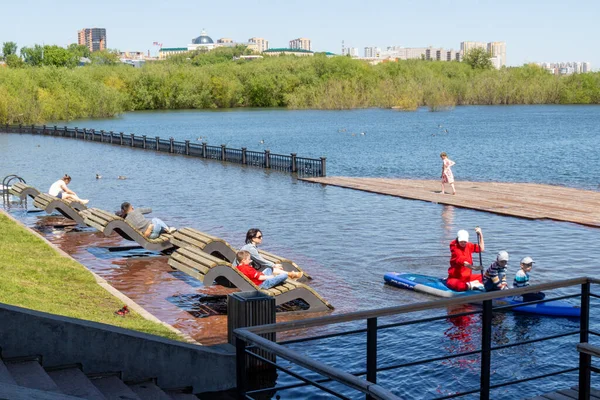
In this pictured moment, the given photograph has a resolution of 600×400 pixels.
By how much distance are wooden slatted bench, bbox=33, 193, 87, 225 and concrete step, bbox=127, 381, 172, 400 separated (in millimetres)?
13659

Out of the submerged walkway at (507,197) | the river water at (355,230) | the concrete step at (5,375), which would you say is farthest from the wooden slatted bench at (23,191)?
the concrete step at (5,375)

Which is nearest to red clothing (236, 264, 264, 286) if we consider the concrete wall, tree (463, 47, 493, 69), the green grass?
the green grass

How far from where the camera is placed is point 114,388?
28.8 ft

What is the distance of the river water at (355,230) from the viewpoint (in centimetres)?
1175

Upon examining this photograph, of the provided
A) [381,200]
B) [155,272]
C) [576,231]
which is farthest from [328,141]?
[155,272]

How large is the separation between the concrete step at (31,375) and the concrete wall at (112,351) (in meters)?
0.13

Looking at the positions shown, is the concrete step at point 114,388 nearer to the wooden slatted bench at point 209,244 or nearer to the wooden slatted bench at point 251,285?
the wooden slatted bench at point 251,285

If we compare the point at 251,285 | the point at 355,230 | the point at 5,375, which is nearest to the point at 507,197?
the point at 355,230

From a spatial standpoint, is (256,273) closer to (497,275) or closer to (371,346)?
(497,275)

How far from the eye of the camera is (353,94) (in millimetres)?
150625

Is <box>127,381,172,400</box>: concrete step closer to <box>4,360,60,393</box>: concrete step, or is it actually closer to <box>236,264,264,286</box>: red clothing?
<box>4,360,60,393</box>: concrete step

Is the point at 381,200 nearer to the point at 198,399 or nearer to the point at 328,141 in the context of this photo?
the point at 198,399

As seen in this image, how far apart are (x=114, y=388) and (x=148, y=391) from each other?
388 millimetres

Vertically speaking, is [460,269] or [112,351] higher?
[112,351]
